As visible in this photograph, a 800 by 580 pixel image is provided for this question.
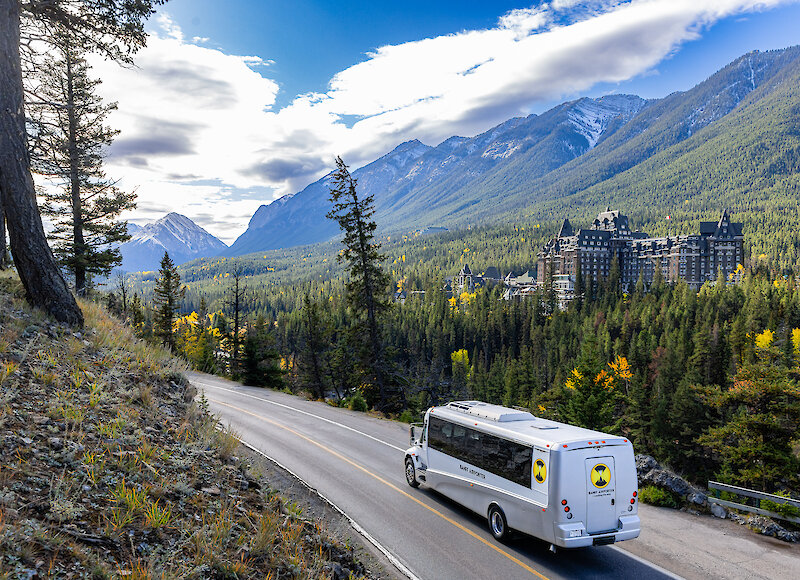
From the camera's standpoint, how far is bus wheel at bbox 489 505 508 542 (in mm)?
11195

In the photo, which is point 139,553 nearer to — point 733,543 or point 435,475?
point 435,475

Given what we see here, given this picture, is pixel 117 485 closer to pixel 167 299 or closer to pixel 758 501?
pixel 758 501

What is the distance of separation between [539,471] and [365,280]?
21.3m

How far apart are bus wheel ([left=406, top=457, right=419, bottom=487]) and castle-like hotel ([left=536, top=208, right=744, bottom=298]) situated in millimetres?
129161

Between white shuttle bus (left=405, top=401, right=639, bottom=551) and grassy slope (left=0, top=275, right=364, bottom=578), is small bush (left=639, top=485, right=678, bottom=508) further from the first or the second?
grassy slope (left=0, top=275, right=364, bottom=578)

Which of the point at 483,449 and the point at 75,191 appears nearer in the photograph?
the point at 483,449

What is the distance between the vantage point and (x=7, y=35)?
11453mm

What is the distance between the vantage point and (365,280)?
3036cm

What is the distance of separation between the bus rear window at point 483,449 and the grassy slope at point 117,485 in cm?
436

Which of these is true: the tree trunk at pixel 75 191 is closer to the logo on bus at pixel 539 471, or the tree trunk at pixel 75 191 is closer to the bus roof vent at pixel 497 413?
the bus roof vent at pixel 497 413

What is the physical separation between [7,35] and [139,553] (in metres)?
12.9

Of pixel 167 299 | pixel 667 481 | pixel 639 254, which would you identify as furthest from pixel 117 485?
pixel 639 254

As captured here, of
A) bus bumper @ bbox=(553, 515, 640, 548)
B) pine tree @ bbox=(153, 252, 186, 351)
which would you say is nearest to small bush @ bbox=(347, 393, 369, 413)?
bus bumper @ bbox=(553, 515, 640, 548)

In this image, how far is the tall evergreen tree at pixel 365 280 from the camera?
97.2 feet
